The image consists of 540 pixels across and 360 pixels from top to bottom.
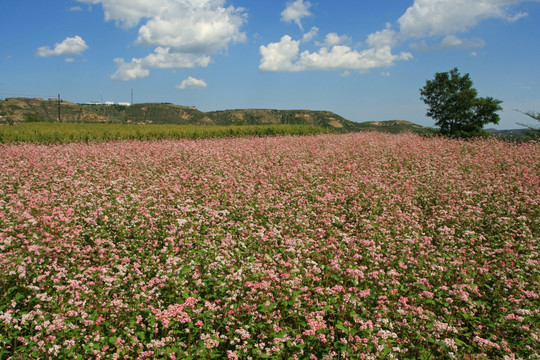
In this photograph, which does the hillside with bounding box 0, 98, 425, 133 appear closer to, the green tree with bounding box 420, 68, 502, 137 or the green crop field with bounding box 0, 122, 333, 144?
the green tree with bounding box 420, 68, 502, 137

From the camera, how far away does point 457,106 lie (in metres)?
35.8

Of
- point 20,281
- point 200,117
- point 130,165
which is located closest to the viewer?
point 20,281

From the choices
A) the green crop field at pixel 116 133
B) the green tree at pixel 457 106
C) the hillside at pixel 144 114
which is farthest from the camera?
the hillside at pixel 144 114

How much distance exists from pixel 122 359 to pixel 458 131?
3892 cm

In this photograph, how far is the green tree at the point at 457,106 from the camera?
34156 mm

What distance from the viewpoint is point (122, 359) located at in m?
3.83

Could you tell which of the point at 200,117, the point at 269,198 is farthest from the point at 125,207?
the point at 200,117

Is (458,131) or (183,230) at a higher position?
(458,131)

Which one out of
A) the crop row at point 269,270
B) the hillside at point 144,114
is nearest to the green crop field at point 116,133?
the crop row at point 269,270

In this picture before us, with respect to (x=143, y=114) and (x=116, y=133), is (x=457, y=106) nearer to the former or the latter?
(x=116, y=133)

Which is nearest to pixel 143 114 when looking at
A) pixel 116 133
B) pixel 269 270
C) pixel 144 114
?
pixel 144 114

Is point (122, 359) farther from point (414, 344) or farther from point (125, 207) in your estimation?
point (125, 207)

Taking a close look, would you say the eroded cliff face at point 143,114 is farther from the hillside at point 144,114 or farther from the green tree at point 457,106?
the green tree at point 457,106

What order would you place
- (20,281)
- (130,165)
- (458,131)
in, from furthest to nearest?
(458,131) → (130,165) → (20,281)
